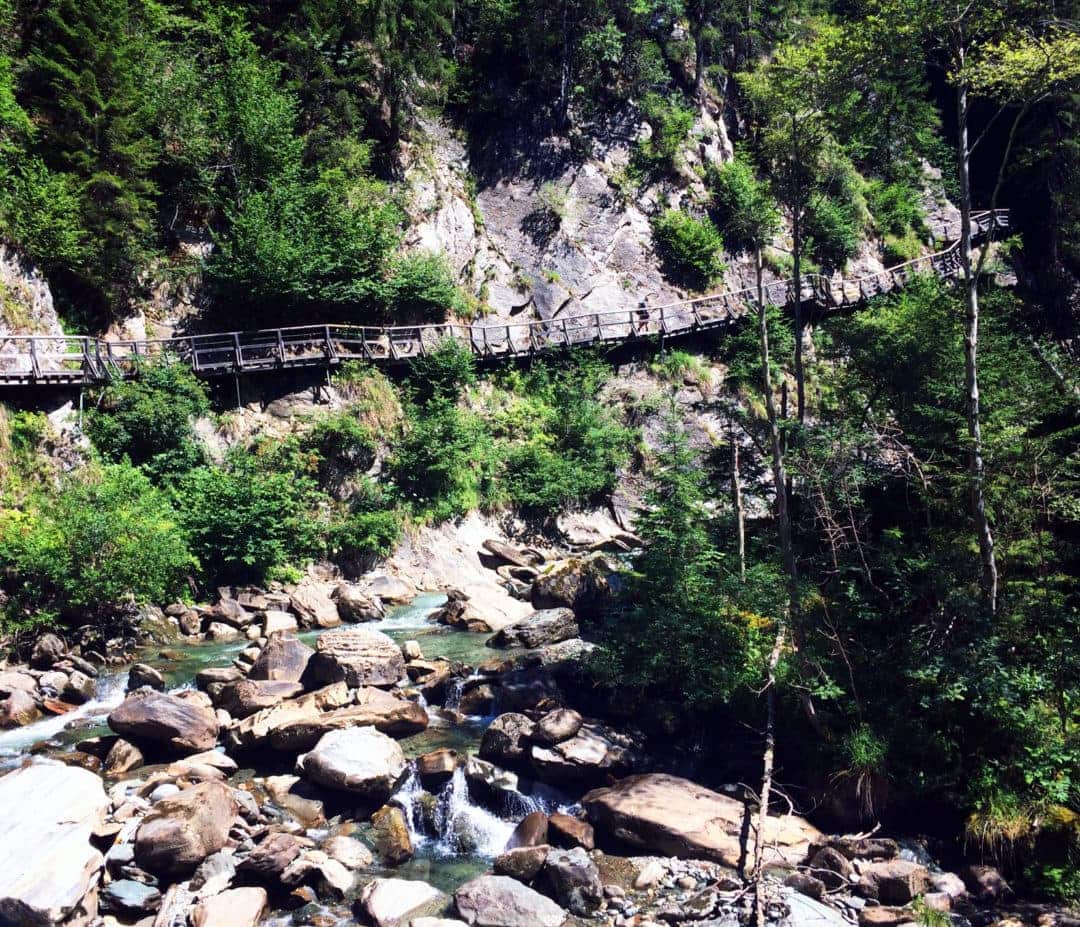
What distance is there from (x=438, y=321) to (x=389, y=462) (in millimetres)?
6748

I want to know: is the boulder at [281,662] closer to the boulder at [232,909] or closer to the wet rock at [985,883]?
the boulder at [232,909]

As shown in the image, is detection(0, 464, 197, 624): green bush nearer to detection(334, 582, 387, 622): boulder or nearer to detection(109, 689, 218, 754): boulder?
detection(334, 582, 387, 622): boulder

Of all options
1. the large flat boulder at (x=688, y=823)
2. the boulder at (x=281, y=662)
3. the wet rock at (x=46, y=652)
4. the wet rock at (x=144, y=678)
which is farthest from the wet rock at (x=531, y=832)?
the wet rock at (x=46, y=652)

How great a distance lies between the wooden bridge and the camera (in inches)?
743

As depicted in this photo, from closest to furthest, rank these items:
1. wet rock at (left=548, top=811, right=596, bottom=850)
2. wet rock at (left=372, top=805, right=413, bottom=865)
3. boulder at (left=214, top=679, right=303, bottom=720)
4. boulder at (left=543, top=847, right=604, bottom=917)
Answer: boulder at (left=543, top=847, right=604, bottom=917) → wet rock at (left=372, top=805, right=413, bottom=865) → wet rock at (left=548, top=811, right=596, bottom=850) → boulder at (left=214, top=679, right=303, bottom=720)

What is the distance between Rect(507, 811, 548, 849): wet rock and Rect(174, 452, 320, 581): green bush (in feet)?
35.7

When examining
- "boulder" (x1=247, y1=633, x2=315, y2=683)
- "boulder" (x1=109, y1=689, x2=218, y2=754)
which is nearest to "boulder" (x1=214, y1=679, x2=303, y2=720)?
"boulder" (x1=247, y1=633, x2=315, y2=683)

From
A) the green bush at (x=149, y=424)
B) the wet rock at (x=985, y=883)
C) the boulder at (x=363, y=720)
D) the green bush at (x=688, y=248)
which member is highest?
the green bush at (x=688, y=248)

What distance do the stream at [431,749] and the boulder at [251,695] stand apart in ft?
4.63

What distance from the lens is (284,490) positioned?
19703 millimetres

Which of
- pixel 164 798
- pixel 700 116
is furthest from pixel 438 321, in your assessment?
pixel 164 798

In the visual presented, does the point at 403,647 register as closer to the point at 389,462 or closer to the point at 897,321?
the point at 389,462

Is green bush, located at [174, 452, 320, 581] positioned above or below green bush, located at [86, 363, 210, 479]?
below

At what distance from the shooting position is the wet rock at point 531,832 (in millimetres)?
9469
